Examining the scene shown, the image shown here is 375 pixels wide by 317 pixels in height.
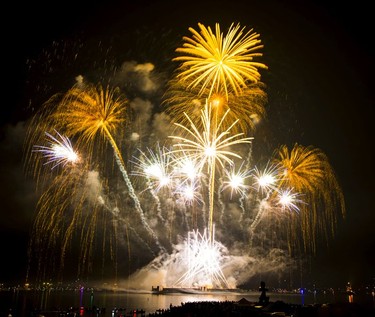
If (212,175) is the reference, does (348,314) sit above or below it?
below

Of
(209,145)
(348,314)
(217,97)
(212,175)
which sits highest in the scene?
(217,97)

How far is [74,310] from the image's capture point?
203 feet

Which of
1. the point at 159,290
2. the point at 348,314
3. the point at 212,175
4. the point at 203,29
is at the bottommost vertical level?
the point at 159,290

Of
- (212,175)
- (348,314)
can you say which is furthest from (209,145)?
(348,314)

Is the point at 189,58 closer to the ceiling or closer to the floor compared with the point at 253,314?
closer to the ceiling

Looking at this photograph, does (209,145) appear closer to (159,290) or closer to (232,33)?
(232,33)

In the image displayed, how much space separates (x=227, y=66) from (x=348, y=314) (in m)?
18.9

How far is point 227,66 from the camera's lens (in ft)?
96.0

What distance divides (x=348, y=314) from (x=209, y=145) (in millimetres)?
18930

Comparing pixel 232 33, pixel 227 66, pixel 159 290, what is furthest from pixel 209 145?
pixel 159 290

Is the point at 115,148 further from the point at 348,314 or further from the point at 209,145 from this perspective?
the point at 348,314
